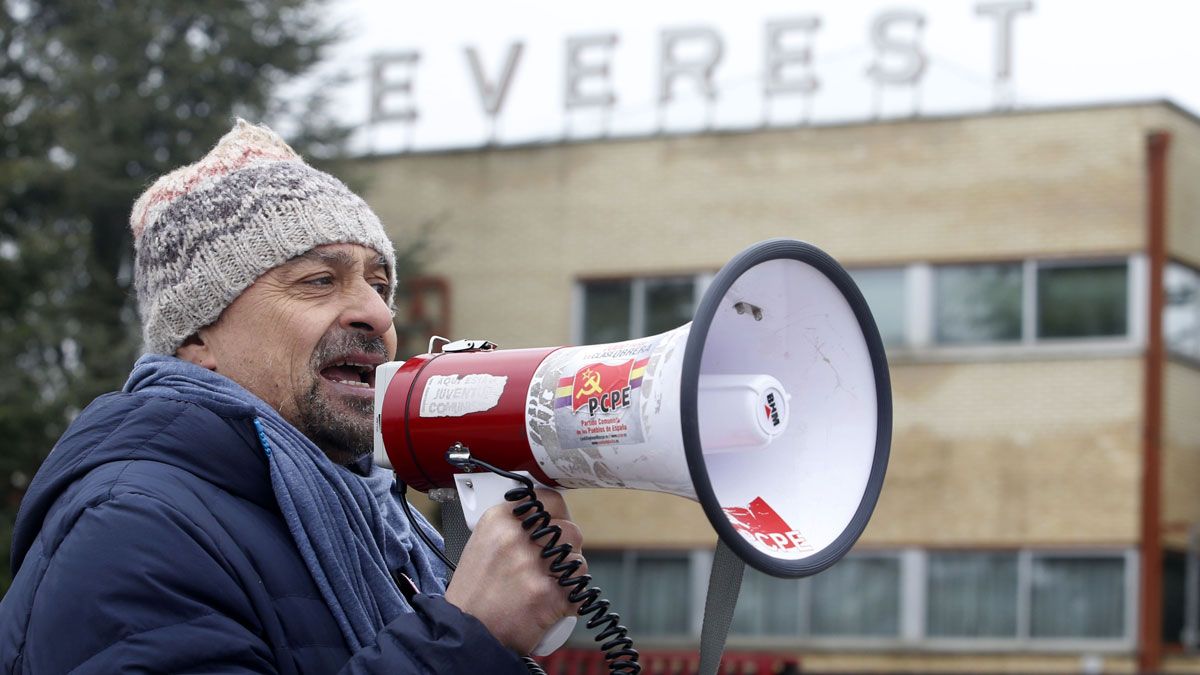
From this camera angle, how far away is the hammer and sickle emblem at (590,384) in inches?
92.7

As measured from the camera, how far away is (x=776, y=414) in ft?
8.02

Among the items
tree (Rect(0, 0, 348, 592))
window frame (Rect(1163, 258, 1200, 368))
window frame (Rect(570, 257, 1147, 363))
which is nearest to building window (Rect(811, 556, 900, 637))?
window frame (Rect(570, 257, 1147, 363))

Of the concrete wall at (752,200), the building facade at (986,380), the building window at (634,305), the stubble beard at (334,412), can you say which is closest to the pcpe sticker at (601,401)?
the stubble beard at (334,412)

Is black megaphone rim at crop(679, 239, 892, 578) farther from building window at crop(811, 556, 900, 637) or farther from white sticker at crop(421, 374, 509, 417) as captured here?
building window at crop(811, 556, 900, 637)

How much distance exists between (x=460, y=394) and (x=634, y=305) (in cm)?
1756

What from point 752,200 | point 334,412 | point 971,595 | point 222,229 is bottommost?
point 971,595

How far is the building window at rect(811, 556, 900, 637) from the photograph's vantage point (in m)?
18.2

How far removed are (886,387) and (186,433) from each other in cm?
103

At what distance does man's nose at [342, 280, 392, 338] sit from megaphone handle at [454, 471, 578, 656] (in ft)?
Result: 1.12

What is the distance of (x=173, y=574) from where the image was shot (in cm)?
225

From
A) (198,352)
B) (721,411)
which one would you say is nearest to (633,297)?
(198,352)

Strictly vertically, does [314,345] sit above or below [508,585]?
above

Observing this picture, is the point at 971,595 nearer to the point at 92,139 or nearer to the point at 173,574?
the point at 92,139

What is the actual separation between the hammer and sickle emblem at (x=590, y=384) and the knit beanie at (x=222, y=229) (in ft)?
2.03
